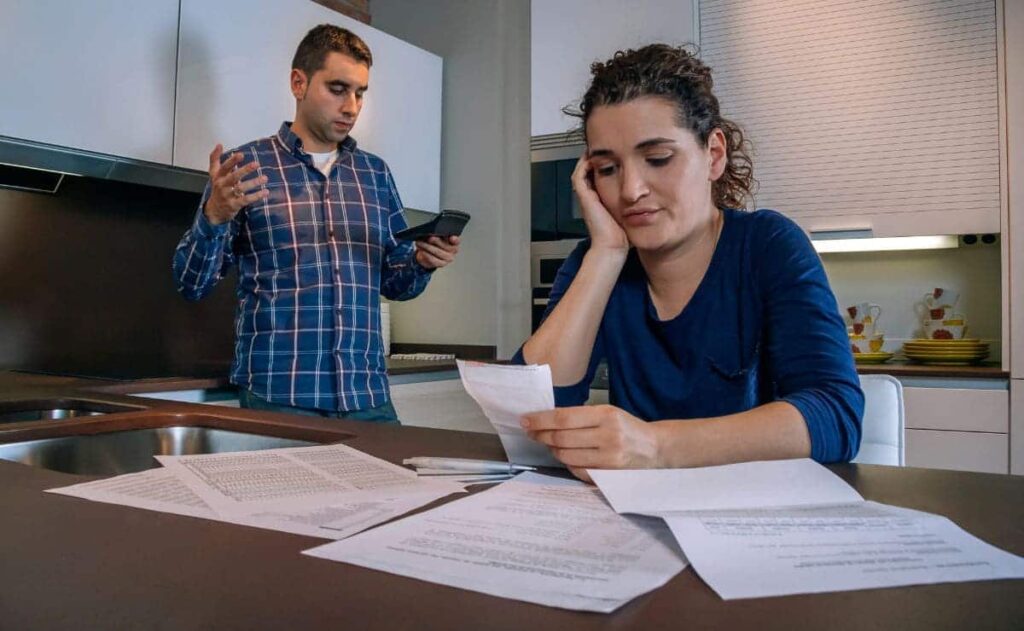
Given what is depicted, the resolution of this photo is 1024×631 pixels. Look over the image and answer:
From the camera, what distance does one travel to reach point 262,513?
64cm

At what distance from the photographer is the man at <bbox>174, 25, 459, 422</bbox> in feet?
6.15

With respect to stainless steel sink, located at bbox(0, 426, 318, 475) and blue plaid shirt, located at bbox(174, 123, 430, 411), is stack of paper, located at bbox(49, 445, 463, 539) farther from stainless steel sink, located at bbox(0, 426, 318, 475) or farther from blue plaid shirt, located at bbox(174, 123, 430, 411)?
blue plaid shirt, located at bbox(174, 123, 430, 411)

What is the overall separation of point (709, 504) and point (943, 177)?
2515 mm

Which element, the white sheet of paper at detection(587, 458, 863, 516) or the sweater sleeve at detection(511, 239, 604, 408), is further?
the sweater sleeve at detection(511, 239, 604, 408)

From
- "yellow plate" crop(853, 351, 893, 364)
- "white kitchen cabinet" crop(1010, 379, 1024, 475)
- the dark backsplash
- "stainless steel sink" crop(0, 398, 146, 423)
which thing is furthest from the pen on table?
"yellow plate" crop(853, 351, 893, 364)

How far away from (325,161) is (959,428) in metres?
2.12

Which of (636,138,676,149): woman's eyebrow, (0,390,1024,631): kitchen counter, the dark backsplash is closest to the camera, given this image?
(0,390,1024,631): kitchen counter

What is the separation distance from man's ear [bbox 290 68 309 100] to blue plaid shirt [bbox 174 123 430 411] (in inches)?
4.2

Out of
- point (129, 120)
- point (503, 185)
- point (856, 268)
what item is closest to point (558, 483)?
point (129, 120)

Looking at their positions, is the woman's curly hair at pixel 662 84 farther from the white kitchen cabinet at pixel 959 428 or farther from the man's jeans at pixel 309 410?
the white kitchen cabinet at pixel 959 428

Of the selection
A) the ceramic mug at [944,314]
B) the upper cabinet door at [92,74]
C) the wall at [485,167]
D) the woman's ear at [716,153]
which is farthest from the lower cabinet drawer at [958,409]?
the upper cabinet door at [92,74]

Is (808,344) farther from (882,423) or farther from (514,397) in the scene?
(514,397)

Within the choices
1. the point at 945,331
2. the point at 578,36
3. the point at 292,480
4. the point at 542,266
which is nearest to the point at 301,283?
the point at 292,480

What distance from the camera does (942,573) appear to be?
1.58 ft
